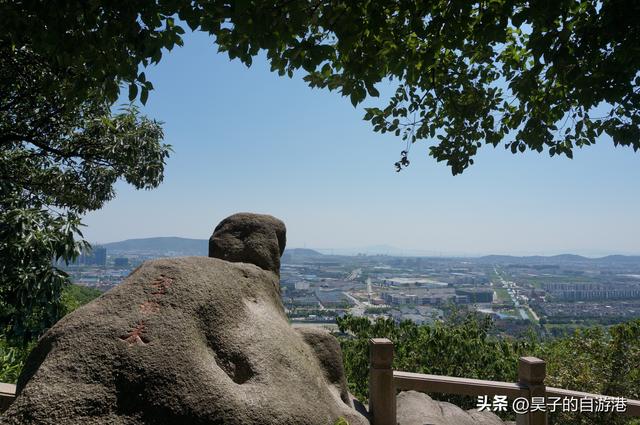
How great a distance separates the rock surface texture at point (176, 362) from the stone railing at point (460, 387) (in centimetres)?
90

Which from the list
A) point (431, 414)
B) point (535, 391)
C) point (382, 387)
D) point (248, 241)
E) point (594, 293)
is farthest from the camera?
point (594, 293)

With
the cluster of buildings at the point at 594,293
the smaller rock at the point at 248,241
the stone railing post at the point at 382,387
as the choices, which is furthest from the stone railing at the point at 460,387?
the cluster of buildings at the point at 594,293

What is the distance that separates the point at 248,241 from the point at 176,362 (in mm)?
2347

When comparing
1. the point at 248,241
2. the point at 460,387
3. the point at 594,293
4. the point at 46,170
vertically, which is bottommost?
the point at 594,293

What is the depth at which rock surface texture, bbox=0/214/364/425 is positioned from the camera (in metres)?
2.56

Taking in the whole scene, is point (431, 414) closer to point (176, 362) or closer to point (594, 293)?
point (176, 362)

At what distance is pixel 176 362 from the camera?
2.76 meters

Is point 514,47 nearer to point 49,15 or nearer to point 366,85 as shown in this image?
point 366,85

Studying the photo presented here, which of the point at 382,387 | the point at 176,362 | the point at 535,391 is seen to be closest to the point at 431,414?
the point at 382,387

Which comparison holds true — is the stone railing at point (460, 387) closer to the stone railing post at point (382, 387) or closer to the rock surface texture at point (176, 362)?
the stone railing post at point (382, 387)

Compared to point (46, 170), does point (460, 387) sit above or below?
below

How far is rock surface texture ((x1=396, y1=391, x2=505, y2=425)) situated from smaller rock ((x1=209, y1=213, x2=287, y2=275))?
2.32m

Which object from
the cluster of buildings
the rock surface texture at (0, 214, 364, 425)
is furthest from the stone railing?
the cluster of buildings

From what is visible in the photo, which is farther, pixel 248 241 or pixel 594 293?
pixel 594 293
